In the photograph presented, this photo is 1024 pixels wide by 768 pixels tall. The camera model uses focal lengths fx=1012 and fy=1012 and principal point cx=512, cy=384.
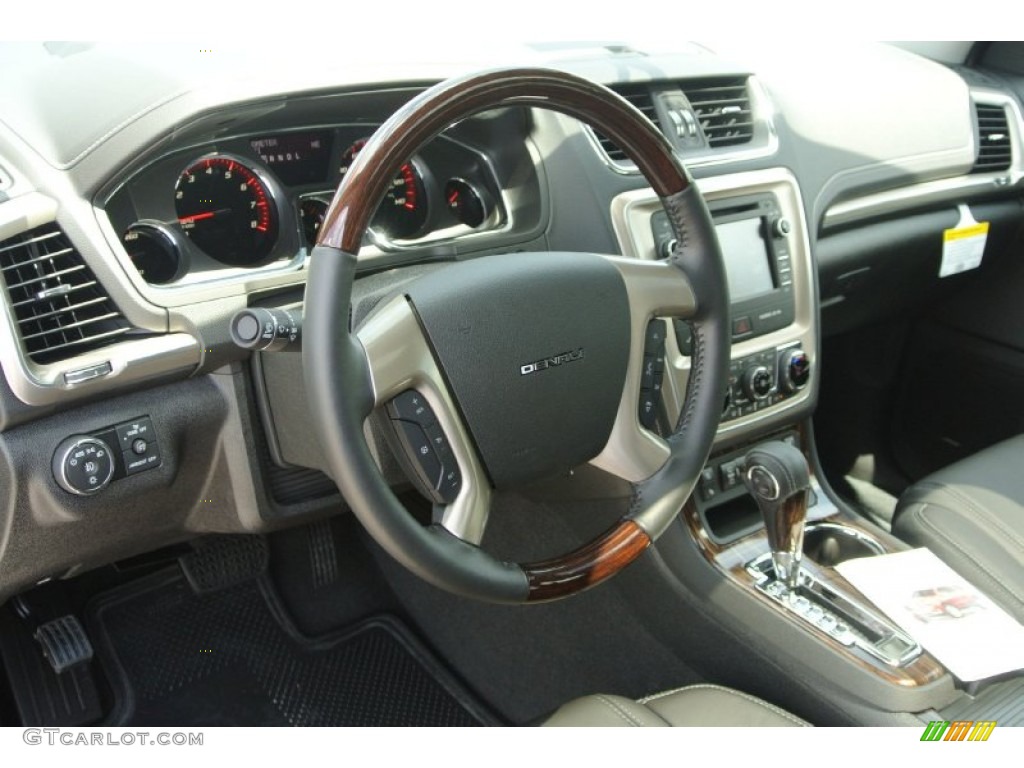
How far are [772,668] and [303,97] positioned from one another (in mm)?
1088

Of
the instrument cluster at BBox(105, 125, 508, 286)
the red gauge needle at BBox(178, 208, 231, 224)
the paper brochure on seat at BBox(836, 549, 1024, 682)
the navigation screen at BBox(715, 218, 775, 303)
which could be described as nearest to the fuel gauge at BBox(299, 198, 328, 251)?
the instrument cluster at BBox(105, 125, 508, 286)

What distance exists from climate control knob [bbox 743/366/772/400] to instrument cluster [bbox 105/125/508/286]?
1.69ft

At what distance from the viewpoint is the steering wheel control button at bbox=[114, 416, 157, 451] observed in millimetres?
1296

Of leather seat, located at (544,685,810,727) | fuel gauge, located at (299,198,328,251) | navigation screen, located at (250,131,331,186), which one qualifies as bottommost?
leather seat, located at (544,685,810,727)

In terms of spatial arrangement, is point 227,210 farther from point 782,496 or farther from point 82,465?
point 782,496

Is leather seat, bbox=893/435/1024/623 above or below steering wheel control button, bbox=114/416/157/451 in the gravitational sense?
below

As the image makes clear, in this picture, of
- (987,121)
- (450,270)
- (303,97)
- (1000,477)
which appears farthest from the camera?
(987,121)

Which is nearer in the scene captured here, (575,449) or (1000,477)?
(575,449)

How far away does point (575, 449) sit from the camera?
4.09 ft

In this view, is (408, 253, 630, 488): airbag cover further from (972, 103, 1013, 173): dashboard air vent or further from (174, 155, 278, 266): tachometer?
(972, 103, 1013, 173): dashboard air vent

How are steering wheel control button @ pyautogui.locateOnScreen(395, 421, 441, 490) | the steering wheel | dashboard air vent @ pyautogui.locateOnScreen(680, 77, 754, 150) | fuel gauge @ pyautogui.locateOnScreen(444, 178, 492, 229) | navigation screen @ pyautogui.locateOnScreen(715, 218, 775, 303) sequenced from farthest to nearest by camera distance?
dashboard air vent @ pyautogui.locateOnScreen(680, 77, 754, 150) < navigation screen @ pyautogui.locateOnScreen(715, 218, 775, 303) < fuel gauge @ pyautogui.locateOnScreen(444, 178, 492, 229) < steering wheel control button @ pyautogui.locateOnScreen(395, 421, 441, 490) < the steering wheel

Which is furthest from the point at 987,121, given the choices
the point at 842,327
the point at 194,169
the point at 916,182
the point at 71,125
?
the point at 71,125

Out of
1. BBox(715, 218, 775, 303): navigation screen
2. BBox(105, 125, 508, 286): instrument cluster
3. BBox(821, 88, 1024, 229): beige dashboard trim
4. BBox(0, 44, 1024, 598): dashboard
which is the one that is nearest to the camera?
BBox(0, 44, 1024, 598): dashboard

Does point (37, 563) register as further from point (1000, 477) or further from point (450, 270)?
point (1000, 477)
